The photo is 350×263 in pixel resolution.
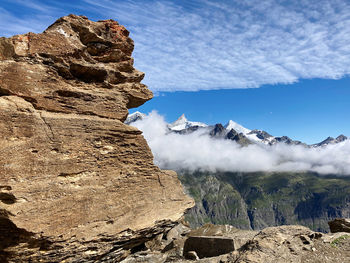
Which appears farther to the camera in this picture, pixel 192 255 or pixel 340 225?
pixel 340 225

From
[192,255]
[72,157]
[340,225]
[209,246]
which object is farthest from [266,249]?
[340,225]

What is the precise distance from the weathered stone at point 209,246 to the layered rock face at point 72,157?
3.89 metres

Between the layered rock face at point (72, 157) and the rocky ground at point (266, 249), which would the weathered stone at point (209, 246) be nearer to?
the rocky ground at point (266, 249)

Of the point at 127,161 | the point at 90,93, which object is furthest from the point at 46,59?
the point at 127,161

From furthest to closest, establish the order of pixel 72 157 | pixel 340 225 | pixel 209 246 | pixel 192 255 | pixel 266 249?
pixel 340 225 < pixel 209 246 < pixel 192 255 < pixel 266 249 < pixel 72 157

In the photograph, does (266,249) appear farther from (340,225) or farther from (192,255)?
(340,225)

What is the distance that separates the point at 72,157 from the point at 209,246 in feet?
52.3

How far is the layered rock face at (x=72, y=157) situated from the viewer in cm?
1788

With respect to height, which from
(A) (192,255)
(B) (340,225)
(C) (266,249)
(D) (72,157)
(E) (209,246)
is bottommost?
(A) (192,255)

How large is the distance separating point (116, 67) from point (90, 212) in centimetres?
1520

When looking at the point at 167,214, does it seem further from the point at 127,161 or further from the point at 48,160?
the point at 48,160

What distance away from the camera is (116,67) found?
91.2 ft

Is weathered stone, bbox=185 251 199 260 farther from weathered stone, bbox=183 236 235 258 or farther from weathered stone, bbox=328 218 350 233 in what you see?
weathered stone, bbox=328 218 350 233

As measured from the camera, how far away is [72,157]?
67.3ft
